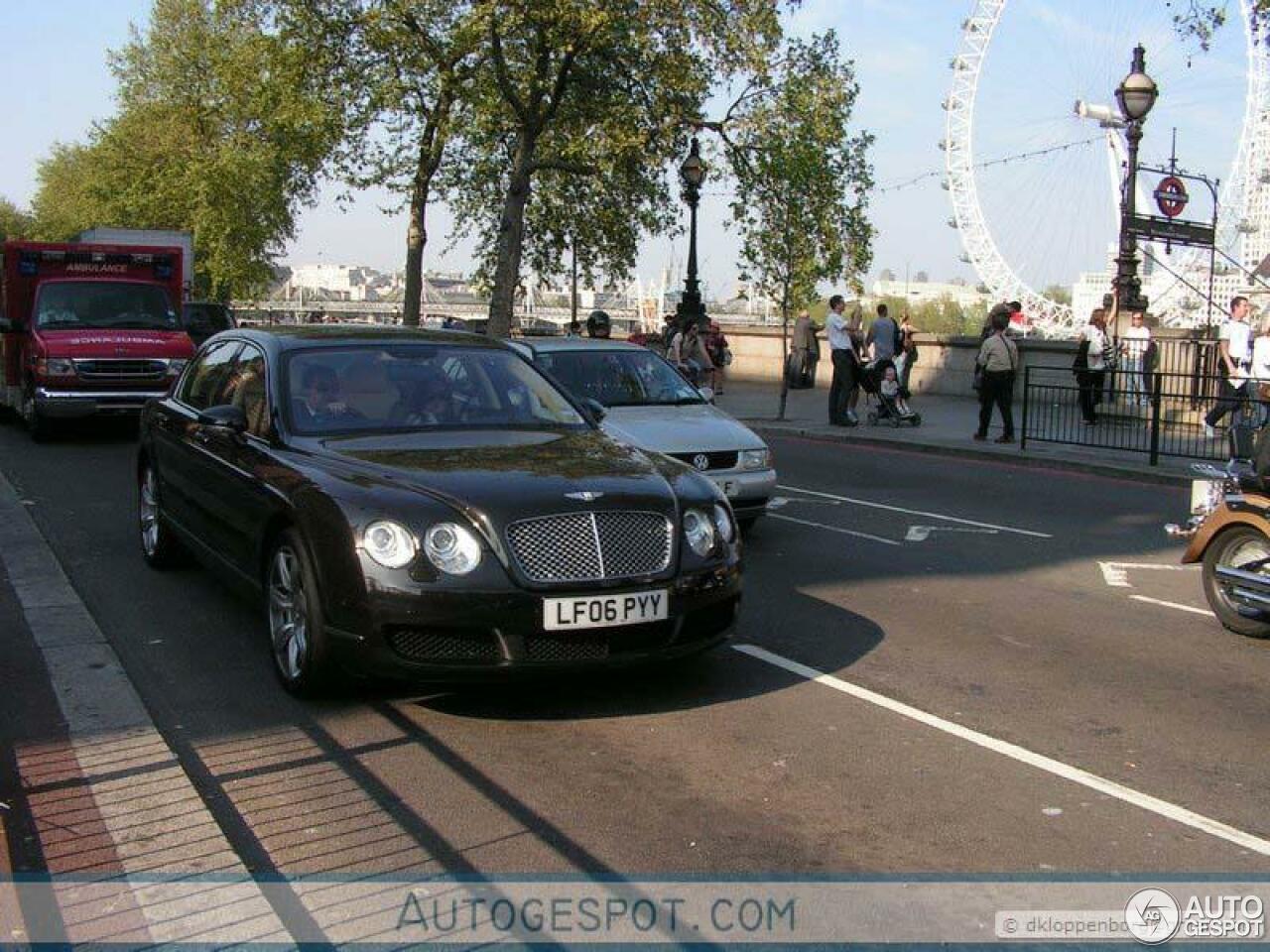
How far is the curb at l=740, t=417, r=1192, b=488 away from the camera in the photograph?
15477 mm

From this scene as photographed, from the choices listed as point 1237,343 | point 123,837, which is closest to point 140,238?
point 1237,343

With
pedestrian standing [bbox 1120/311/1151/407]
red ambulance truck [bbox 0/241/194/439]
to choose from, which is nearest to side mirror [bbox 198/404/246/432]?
red ambulance truck [bbox 0/241/194/439]

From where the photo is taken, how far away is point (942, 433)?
66.9ft

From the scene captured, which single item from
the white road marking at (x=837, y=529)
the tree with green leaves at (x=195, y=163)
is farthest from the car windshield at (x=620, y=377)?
the tree with green leaves at (x=195, y=163)

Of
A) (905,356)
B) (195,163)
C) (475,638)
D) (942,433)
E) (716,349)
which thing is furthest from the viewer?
(195,163)

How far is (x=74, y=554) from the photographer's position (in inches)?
372

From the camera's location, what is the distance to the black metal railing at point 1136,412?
51.8 feet

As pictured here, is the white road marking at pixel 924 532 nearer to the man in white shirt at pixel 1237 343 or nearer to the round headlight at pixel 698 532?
the round headlight at pixel 698 532

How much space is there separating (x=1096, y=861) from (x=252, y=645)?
431cm

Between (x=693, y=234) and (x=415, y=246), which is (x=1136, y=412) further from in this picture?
(x=415, y=246)

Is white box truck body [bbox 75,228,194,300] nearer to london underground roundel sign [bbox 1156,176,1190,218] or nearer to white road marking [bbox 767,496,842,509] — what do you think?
white road marking [bbox 767,496,842,509]

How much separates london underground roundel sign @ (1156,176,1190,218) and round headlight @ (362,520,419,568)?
24.1m

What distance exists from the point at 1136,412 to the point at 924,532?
6.30 meters

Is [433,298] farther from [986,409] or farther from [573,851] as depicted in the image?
[573,851]
